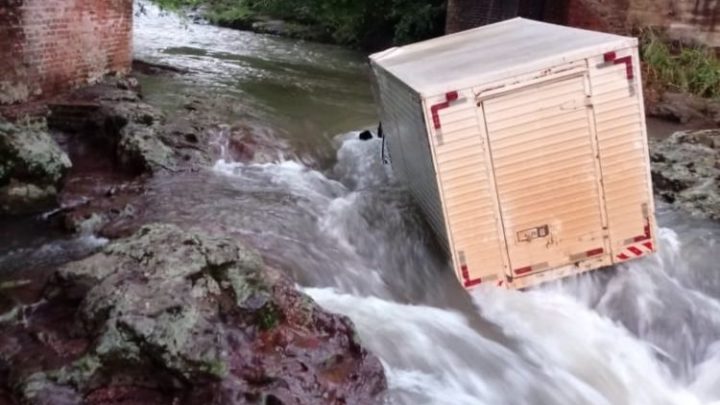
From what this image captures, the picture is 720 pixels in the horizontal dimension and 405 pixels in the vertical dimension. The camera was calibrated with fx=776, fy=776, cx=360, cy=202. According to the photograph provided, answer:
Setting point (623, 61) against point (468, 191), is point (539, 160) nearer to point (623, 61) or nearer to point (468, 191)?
point (468, 191)

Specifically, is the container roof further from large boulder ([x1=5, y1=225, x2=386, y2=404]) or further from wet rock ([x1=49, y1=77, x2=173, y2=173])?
wet rock ([x1=49, y1=77, x2=173, y2=173])

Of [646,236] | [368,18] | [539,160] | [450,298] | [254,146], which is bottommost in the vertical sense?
[450,298]

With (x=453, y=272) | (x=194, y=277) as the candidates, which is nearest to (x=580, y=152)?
(x=453, y=272)

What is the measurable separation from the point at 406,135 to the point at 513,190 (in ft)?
5.93

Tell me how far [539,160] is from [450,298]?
177 cm

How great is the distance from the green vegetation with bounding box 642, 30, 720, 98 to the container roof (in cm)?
583

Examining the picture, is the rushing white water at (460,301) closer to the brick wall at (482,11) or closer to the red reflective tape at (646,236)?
the red reflective tape at (646,236)

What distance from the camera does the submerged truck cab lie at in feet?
24.8

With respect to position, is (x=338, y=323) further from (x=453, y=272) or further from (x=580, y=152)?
(x=580, y=152)

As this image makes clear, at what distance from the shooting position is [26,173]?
31.2 ft

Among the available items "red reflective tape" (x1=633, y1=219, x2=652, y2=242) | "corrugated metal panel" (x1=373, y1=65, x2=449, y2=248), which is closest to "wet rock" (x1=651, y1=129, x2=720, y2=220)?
"red reflective tape" (x1=633, y1=219, x2=652, y2=242)

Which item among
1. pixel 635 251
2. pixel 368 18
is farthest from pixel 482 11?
pixel 635 251

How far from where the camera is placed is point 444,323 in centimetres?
766

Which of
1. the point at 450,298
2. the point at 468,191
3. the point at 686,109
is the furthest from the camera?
the point at 686,109
